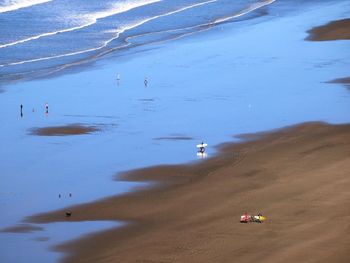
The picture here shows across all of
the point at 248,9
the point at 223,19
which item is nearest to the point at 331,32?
the point at 223,19

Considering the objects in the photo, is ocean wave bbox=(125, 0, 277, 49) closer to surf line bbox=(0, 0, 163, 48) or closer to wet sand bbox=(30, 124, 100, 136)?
surf line bbox=(0, 0, 163, 48)

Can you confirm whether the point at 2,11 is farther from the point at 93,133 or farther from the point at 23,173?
the point at 23,173

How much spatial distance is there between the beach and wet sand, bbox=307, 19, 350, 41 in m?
0.15

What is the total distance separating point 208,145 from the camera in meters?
35.0

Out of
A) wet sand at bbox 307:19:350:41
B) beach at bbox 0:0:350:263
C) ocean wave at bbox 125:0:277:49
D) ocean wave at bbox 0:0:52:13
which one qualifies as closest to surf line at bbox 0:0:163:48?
beach at bbox 0:0:350:263

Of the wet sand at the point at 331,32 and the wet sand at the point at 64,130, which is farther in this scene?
the wet sand at the point at 331,32

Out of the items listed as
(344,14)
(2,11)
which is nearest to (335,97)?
(344,14)

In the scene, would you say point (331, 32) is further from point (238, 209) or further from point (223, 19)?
point (238, 209)

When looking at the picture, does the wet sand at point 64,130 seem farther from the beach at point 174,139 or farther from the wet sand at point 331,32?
the wet sand at point 331,32

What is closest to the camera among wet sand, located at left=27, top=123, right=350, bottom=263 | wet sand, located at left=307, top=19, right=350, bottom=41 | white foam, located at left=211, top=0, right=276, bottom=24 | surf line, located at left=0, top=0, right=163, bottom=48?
wet sand, located at left=27, top=123, right=350, bottom=263

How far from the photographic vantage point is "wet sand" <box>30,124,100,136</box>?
1462 inches

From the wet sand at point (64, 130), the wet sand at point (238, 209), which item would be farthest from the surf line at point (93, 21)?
the wet sand at point (238, 209)

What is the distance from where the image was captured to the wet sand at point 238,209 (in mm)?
25172

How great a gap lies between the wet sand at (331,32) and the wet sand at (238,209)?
1824cm
